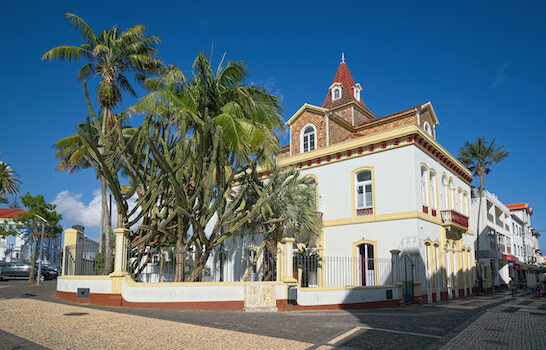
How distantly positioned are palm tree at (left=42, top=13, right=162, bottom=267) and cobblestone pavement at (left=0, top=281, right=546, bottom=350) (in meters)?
8.41

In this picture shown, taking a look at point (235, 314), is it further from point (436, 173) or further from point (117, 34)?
point (436, 173)

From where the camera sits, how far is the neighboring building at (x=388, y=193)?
725 inches

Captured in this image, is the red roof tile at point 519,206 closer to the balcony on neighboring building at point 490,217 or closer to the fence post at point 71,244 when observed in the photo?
the balcony on neighboring building at point 490,217

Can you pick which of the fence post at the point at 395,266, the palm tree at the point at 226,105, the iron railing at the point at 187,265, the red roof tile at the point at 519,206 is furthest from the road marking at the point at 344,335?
the red roof tile at the point at 519,206

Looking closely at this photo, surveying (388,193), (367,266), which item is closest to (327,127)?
(388,193)

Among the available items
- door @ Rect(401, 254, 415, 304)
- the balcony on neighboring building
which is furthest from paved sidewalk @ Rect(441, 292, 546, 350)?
the balcony on neighboring building

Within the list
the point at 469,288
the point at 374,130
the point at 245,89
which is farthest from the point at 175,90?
the point at 469,288

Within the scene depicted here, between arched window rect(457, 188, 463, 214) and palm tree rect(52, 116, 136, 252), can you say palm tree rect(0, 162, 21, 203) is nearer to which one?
palm tree rect(52, 116, 136, 252)

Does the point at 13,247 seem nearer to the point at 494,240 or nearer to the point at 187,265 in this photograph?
the point at 187,265

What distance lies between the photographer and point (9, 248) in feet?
204

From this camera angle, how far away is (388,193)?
1909cm

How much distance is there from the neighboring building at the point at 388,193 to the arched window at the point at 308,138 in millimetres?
58

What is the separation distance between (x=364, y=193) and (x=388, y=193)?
1335mm

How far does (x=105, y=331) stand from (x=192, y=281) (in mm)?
5503
